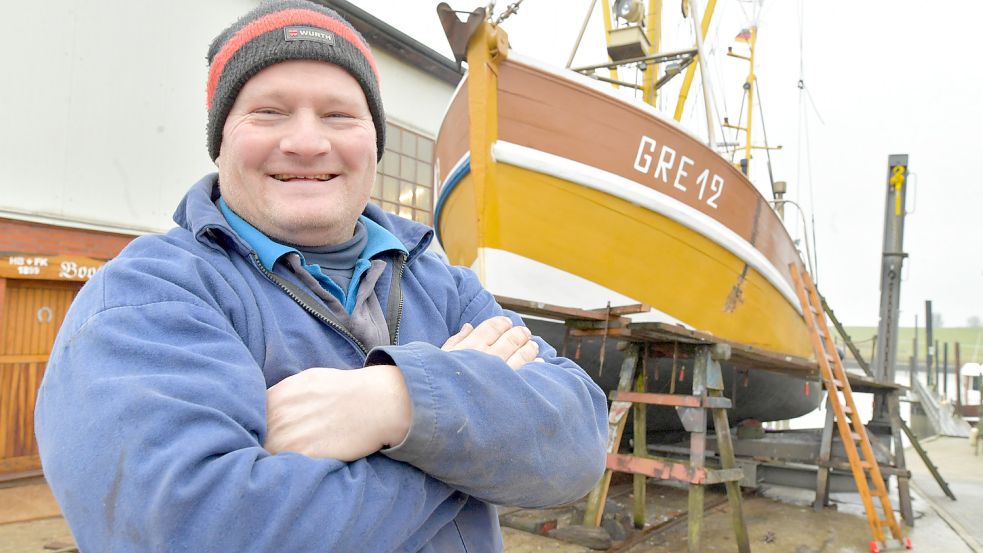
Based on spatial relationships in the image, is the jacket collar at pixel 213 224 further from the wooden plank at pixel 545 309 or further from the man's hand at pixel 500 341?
the wooden plank at pixel 545 309

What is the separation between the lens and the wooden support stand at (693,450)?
4332mm

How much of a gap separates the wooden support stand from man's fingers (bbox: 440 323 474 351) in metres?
3.43

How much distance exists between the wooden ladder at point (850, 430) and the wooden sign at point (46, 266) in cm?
645

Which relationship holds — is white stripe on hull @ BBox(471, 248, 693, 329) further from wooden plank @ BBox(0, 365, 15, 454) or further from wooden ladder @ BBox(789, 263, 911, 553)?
wooden plank @ BBox(0, 365, 15, 454)

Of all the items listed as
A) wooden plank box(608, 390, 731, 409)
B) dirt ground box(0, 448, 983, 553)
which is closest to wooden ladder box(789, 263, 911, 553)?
dirt ground box(0, 448, 983, 553)

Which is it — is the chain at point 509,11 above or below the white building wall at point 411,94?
below

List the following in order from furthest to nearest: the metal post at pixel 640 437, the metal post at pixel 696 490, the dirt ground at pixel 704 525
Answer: the metal post at pixel 640 437 → the dirt ground at pixel 704 525 → the metal post at pixel 696 490

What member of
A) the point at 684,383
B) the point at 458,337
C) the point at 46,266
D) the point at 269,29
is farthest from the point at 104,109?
the point at 684,383

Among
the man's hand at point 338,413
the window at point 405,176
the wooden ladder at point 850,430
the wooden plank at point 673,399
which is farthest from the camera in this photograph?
the window at point 405,176

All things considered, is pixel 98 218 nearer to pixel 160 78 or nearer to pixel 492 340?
pixel 160 78

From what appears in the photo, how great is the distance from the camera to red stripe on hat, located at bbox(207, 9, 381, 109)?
3.71 feet

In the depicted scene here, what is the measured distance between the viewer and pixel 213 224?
1.01 meters

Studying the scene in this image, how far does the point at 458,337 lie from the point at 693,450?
11.9 ft

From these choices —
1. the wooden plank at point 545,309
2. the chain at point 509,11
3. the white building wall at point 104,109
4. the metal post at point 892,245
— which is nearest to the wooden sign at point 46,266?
the white building wall at point 104,109
